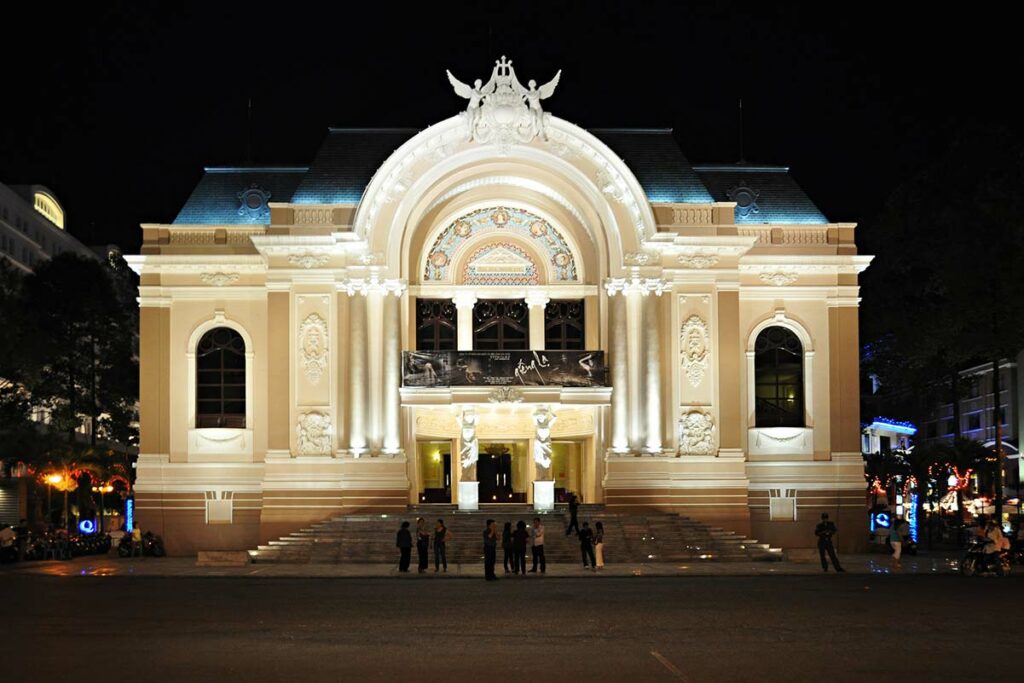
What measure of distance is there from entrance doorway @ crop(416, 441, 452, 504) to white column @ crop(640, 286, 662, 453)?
836 centimetres

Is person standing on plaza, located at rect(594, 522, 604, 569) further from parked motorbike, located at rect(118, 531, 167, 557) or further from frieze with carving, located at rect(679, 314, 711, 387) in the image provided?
parked motorbike, located at rect(118, 531, 167, 557)

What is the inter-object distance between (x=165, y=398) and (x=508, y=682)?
35648 millimetres

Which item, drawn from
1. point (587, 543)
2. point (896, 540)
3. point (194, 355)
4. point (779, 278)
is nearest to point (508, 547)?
point (587, 543)

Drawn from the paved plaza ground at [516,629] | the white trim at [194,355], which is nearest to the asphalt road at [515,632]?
the paved plaza ground at [516,629]

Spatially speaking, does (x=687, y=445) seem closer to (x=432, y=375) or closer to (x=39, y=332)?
(x=432, y=375)

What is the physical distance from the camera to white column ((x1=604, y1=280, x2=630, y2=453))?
49.0 m

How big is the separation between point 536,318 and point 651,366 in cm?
529

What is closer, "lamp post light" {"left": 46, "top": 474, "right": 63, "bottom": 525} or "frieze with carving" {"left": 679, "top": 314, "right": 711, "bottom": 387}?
"frieze with carving" {"left": 679, "top": 314, "right": 711, "bottom": 387}

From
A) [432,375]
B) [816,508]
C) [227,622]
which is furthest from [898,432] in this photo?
[227,622]

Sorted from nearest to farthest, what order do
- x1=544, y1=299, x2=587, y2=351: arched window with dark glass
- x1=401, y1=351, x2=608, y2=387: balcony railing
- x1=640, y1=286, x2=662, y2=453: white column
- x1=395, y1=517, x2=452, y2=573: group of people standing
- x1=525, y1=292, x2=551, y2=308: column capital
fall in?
x1=395, y1=517, x2=452, y2=573: group of people standing
x1=640, y1=286, x2=662, y2=453: white column
x1=401, y1=351, x2=608, y2=387: balcony railing
x1=525, y1=292, x2=551, y2=308: column capital
x1=544, y1=299, x2=587, y2=351: arched window with dark glass

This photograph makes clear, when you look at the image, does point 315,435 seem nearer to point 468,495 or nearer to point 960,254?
point 468,495

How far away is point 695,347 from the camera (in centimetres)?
4944

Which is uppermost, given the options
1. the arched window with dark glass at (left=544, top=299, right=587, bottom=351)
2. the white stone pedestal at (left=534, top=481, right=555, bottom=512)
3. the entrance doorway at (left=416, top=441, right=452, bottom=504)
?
the arched window with dark glass at (left=544, top=299, right=587, bottom=351)

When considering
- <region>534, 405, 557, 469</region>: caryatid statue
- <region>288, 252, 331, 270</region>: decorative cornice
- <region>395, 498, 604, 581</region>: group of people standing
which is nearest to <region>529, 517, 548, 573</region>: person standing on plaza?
<region>395, 498, 604, 581</region>: group of people standing
